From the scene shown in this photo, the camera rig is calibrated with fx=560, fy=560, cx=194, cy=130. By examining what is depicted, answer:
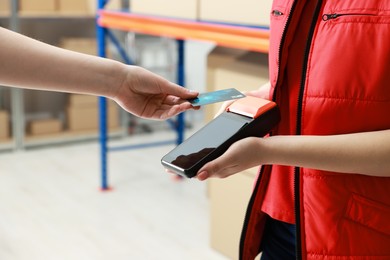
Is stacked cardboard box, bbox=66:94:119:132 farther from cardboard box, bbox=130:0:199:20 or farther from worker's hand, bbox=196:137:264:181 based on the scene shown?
worker's hand, bbox=196:137:264:181

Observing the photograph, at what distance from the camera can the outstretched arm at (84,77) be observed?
1.08 metres

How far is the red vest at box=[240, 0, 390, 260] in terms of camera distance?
0.96 meters

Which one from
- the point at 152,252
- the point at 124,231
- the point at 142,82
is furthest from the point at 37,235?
the point at 142,82

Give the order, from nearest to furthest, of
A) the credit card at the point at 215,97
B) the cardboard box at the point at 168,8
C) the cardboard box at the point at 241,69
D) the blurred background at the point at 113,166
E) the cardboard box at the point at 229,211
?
1. the credit card at the point at 215,97
2. the cardboard box at the point at 241,69
3. the cardboard box at the point at 229,211
4. the blurred background at the point at 113,166
5. the cardboard box at the point at 168,8

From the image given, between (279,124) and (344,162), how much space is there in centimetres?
21

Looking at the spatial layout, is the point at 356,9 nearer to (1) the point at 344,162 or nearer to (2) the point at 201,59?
(1) the point at 344,162

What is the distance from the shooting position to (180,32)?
8.43ft

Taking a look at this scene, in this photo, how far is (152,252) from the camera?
258cm

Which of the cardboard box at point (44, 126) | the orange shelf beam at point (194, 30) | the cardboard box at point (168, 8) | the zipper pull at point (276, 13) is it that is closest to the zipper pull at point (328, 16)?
the zipper pull at point (276, 13)

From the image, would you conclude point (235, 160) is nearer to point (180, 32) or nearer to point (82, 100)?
point (180, 32)

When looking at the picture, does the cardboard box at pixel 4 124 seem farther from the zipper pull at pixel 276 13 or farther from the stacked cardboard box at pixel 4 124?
the zipper pull at pixel 276 13

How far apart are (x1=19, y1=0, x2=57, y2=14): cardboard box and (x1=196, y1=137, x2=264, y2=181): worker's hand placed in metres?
3.60

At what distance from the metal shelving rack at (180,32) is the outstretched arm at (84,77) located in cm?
83

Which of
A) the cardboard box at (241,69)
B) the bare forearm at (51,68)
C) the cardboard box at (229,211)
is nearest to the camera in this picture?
the bare forearm at (51,68)
